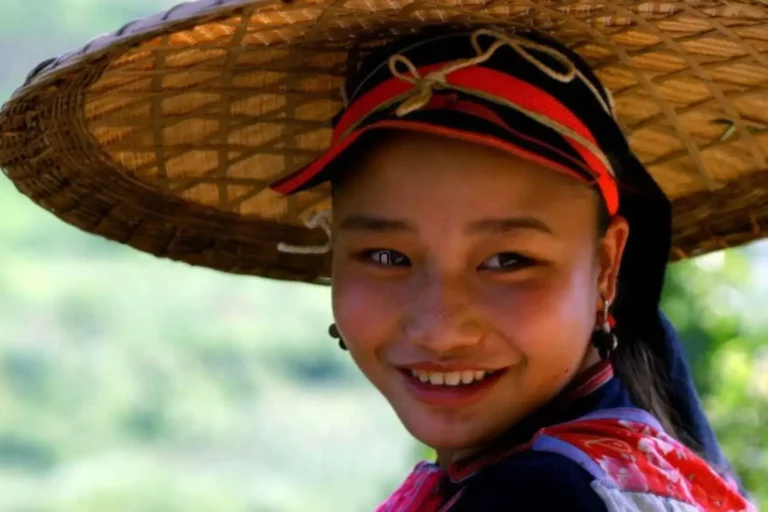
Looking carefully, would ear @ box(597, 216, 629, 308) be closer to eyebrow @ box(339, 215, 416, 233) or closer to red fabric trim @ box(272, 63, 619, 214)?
red fabric trim @ box(272, 63, 619, 214)

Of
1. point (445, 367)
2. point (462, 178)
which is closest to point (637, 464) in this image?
point (445, 367)

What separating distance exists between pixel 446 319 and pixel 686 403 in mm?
533

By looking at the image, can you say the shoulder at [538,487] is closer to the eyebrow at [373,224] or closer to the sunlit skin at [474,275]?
the sunlit skin at [474,275]

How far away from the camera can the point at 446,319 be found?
1.49m

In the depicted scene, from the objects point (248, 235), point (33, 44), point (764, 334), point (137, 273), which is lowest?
point (137, 273)

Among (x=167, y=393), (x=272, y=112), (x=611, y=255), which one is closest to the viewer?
(x=611, y=255)

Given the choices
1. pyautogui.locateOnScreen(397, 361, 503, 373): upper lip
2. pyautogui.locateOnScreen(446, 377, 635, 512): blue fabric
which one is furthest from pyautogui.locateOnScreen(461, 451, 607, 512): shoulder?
pyautogui.locateOnScreen(397, 361, 503, 373): upper lip

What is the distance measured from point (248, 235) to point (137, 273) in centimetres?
352

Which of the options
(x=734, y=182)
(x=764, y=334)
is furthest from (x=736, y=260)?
(x=734, y=182)

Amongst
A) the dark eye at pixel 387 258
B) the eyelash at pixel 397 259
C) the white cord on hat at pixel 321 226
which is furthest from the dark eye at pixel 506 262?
the white cord on hat at pixel 321 226

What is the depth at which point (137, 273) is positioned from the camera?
557 centimetres

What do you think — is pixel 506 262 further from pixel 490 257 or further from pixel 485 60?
pixel 485 60

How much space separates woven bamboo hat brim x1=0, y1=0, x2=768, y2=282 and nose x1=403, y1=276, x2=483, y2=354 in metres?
0.34

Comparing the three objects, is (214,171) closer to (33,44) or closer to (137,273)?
(137,273)
